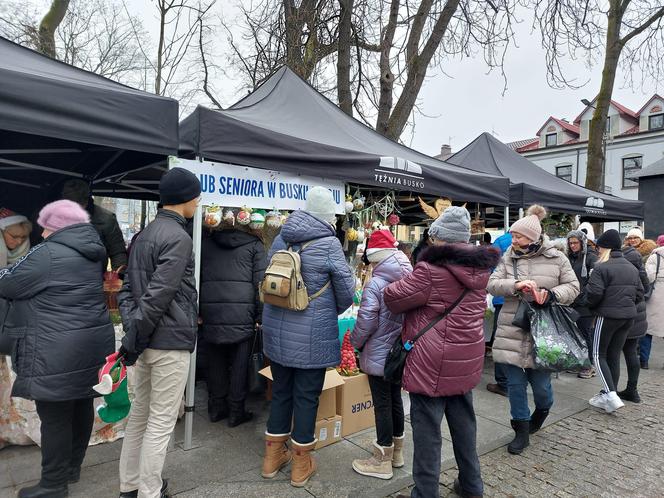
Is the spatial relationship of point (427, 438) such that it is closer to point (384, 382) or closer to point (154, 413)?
point (384, 382)

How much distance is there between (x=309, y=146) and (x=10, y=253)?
2.21 m

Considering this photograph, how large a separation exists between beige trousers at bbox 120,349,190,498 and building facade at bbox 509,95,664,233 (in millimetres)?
27150

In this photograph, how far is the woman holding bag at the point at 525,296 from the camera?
3127 mm

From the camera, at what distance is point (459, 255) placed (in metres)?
2.26

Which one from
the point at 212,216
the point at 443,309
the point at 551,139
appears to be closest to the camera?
the point at 443,309

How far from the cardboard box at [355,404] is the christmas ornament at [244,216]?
4.65 feet

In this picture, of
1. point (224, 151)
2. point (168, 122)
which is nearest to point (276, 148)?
point (224, 151)

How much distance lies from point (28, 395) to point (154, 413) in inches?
25.2

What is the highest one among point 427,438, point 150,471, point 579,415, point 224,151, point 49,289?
point 224,151

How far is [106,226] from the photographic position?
343cm

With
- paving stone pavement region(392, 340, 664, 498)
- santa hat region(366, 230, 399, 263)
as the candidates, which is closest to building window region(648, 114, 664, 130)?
paving stone pavement region(392, 340, 664, 498)

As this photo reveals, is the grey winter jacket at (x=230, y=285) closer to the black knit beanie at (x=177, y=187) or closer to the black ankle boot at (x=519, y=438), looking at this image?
the black knit beanie at (x=177, y=187)

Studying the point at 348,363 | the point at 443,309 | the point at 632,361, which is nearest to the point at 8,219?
the point at 348,363

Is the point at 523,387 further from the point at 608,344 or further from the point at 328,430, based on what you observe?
the point at 608,344
